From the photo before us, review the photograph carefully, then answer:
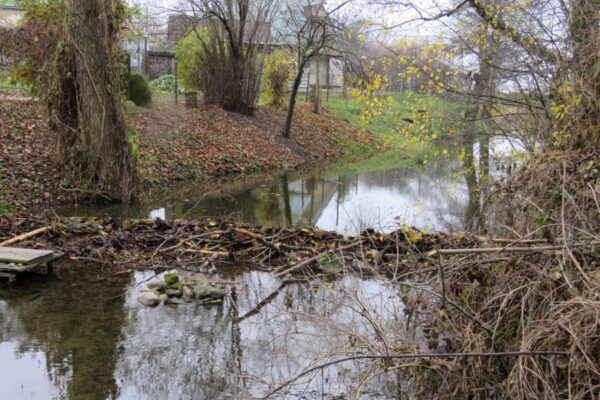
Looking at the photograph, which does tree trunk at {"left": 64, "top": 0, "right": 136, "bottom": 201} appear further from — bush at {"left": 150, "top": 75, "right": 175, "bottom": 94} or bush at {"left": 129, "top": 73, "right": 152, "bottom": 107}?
bush at {"left": 150, "top": 75, "right": 175, "bottom": 94}

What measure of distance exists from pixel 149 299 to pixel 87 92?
677 centimetres

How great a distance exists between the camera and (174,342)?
5301mm

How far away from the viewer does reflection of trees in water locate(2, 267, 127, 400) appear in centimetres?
457

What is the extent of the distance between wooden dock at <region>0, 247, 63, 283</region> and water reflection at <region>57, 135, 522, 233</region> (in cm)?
357

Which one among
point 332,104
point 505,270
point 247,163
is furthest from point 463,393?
point 332,104

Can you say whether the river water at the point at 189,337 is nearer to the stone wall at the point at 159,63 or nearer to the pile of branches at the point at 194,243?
the pile of branches at the point at 194,243

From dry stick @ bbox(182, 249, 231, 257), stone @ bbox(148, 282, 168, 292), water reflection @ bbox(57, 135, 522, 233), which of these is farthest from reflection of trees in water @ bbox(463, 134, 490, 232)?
stone @ bbox(148, 282, 168, 292)

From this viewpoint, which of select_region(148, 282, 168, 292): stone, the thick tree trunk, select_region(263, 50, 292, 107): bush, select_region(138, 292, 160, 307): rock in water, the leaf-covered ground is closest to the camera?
the thick tree trunk

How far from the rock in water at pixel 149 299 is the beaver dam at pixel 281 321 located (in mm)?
12

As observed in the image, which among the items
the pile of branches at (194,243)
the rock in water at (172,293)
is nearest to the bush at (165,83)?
the pile of branches at (194,243)

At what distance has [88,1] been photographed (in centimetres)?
1122

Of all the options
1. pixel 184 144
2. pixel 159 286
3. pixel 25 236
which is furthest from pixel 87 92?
pixel 184 144

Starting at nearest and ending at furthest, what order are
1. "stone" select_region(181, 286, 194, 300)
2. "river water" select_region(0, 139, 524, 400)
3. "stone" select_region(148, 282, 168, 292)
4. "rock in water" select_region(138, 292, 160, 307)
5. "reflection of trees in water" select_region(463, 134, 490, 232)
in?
"river water" select_region(0, 139, 524, 400), "rock in water" select_region(138, 292, 160, 307), "stone" select_region(181, 286, 194, 300), "stone" select_region(148, 282, 168, 292), "reflection of trees in water" select_region(463, 134, 490, 232)

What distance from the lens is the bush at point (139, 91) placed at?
21172 mm
